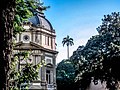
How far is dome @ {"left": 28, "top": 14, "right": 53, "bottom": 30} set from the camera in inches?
1283

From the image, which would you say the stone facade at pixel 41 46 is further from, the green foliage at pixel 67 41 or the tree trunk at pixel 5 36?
the green foliage at pixel 67 41

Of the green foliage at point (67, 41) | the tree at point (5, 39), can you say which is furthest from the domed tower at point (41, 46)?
the green foliage at point (67, 41)

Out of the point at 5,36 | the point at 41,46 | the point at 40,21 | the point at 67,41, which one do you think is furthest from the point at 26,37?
the point at 67,41

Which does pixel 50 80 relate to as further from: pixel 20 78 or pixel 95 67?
pixel 20 78

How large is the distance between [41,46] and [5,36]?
26637 mm

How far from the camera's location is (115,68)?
37.4ft

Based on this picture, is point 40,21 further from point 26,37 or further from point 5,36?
point 5,36

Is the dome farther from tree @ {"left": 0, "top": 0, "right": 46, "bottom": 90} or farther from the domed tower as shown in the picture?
tree @ {"left": 0, "top": 0, "right": 46, "bottom": 90}

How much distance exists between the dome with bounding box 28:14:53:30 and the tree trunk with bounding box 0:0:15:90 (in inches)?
1076

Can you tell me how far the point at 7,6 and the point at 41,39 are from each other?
1071 inches

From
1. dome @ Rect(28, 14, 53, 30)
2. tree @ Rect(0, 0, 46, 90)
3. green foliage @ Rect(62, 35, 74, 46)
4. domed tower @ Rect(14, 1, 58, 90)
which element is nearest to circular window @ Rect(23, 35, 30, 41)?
domed tower @ Rect(14, 1, 58, 90)

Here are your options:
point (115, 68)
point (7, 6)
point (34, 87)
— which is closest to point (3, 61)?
point (7, 6)

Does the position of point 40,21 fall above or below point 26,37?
above

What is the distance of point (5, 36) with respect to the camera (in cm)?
480
